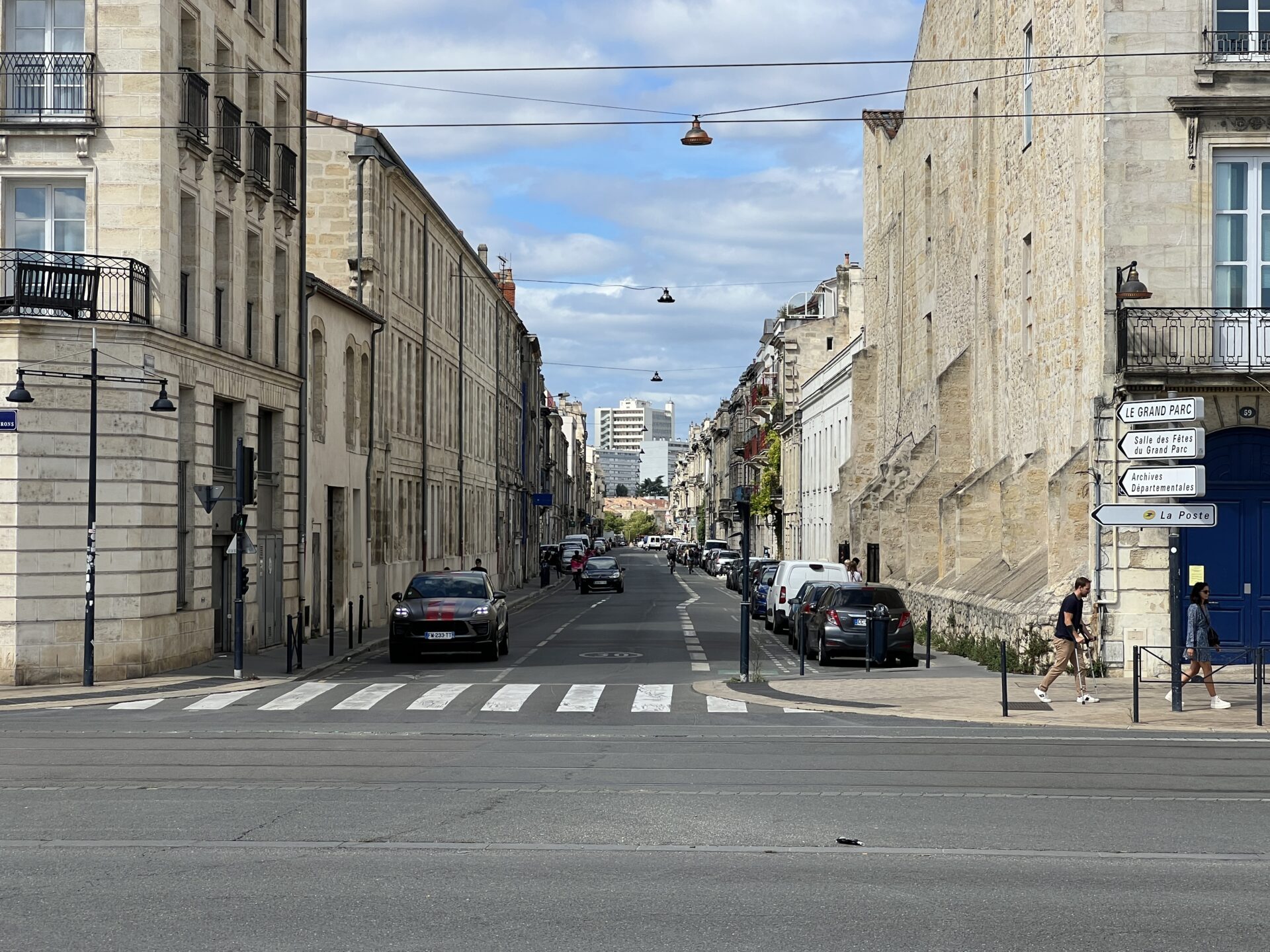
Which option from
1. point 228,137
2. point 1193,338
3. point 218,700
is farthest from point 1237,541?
point 228,137

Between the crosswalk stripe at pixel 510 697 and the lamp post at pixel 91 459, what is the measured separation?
6106mm

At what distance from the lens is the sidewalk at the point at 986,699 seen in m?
18.5

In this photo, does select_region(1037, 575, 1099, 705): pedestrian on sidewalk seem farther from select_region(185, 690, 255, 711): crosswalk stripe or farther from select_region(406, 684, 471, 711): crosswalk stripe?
select_region(185, 690, 255, 711): crosswalk stripe

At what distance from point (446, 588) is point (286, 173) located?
979 centimetres

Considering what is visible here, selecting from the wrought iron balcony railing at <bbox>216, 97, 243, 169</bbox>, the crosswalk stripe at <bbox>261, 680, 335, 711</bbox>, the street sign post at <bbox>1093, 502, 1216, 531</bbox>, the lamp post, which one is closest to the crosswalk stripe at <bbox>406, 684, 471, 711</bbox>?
the crosswalk stripe at <bbox>261, 680, 335, 711</bbox>

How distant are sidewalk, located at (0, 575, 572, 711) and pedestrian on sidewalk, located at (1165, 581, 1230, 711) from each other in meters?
Result: 13.4

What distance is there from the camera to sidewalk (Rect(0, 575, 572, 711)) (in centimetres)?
2117

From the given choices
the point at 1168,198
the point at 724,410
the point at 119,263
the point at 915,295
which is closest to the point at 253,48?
the point at 119,263

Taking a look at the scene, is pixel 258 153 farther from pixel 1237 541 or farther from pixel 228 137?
pixel 1237 541

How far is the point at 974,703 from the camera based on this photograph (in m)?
20.5

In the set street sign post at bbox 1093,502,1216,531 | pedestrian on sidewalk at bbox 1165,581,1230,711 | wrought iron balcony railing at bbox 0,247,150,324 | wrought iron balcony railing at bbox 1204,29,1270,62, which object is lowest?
pedestrian on sidewalk at bbox 1165,581,1230,711

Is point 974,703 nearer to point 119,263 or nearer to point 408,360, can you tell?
point 119,263

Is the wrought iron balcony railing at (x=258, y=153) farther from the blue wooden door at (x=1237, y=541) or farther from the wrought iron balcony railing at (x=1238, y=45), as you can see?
the blue wooden door at (x=1237, y=541)

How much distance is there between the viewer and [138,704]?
2059cm
